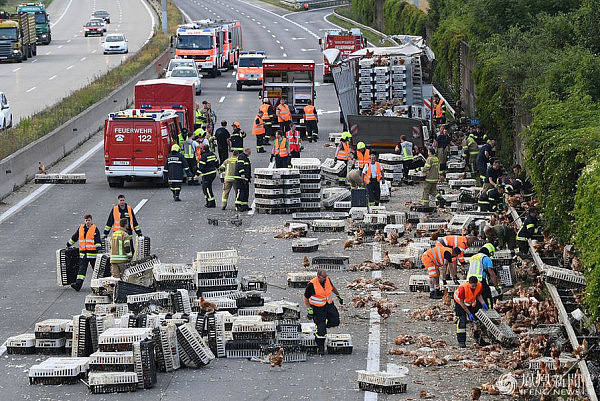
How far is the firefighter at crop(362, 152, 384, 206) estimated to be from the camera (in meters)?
29.8

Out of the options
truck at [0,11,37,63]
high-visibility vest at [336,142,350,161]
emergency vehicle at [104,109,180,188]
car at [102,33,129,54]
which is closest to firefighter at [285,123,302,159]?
high-visibility vest at [336,142,350,161]

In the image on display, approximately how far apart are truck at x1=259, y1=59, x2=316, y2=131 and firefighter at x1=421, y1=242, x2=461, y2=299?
75.5 feet

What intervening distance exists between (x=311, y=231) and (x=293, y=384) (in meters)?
11.3

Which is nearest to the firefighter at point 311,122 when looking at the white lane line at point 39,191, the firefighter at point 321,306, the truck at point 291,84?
the truck at point 291,84

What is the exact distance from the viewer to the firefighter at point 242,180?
2984 cm

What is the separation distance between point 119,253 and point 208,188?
29.3 ft

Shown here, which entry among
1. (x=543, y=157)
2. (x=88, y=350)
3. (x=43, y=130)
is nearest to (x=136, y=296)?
(x=88, y=350)

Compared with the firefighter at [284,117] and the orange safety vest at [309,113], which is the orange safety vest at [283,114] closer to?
the firefighter at [284,117]

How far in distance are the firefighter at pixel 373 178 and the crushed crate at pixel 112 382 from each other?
46.6ft

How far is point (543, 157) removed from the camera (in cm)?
2375

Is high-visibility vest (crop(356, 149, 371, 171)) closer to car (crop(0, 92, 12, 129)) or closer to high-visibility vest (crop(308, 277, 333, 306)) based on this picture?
high-visibility vest (crop(308, 277, 333, 306))

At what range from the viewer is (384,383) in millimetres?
16391

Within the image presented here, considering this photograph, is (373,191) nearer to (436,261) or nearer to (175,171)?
(175,171)

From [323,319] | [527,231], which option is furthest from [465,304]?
[527,231]
